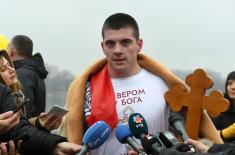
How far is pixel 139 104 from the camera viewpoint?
Answer: 3.09m

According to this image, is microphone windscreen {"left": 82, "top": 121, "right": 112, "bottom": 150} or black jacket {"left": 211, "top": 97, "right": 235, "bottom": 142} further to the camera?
black jacket {"left": 211, "top": 97, "right": 235, "bottom": 142}

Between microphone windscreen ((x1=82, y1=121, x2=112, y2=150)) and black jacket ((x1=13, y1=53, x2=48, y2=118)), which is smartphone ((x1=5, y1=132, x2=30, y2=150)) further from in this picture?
black jacket ((x1=13, y1=53, x2=48, y2=118))

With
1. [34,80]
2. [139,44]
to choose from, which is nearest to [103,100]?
[139,44]

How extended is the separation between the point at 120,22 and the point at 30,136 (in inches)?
36.6

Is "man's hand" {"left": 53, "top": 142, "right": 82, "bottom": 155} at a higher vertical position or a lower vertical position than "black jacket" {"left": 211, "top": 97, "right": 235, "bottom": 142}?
higher

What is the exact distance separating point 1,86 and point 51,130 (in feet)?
1.10

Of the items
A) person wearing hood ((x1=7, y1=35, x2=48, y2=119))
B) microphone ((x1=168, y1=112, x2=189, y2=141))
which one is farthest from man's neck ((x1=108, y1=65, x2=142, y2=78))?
person wearing hood ((x1=7, y1=35, x2=48, y2=119))

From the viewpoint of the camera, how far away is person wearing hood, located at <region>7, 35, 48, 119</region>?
430 centimetres

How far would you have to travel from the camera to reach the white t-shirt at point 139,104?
3062 mm

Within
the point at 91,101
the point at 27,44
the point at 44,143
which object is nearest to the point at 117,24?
the point at 91,101

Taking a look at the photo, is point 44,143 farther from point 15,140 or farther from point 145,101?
point 145,101

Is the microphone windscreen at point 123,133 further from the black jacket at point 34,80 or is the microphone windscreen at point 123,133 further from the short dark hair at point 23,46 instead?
the short dark hair at point 23,46

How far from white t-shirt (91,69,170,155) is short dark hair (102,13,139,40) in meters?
0.29

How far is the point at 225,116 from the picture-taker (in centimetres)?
479
